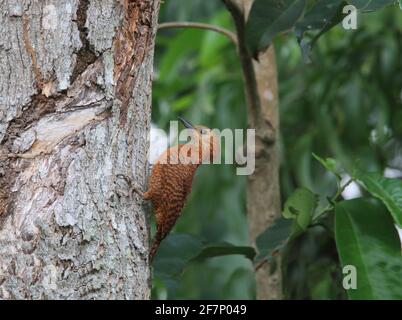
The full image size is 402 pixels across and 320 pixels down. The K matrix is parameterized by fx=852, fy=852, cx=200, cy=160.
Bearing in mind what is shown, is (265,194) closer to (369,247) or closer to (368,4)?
(369,247)

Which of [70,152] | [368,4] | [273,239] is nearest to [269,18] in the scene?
[368,4]

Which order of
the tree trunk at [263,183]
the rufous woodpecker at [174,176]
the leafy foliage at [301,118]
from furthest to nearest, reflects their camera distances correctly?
the leafy foliage at [301,118] → the tree trunk at [263,183] → the rufous woodpecker at [174,176]

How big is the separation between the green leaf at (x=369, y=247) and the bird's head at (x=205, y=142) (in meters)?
0.63

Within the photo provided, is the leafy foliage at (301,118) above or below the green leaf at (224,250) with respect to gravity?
above

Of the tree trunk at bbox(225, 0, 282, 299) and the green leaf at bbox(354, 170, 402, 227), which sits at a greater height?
the tree trunk at bbox(225, 0, 282, 299)

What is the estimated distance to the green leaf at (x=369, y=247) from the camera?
2270 millimetres

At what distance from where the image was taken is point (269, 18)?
8.41 feet

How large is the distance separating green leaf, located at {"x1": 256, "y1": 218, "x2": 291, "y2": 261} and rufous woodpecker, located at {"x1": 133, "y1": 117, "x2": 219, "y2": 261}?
0.85 feet

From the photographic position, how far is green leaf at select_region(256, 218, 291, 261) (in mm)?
2465

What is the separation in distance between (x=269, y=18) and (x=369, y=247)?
0.75 metres

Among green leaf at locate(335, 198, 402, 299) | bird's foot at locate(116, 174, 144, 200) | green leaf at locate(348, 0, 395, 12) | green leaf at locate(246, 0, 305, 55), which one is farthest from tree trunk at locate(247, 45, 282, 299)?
bird's foot at locate(116, 174, 144, 200)

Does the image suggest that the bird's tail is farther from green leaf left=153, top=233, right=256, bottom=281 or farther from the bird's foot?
the bird's foot

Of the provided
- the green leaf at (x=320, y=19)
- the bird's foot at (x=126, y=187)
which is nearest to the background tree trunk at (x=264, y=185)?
the green leaf at (x=320, y=19)

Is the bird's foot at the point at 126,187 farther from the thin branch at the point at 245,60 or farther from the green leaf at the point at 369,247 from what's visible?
the thin branch at the point at 245,60
